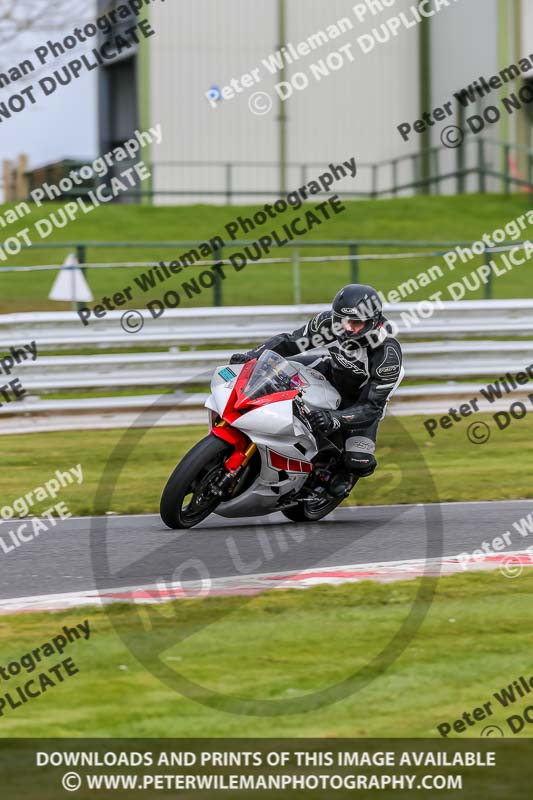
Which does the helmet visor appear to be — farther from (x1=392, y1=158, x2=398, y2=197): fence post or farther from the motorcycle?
(x1=392, y1=158, x2=398, y2=197): fence post

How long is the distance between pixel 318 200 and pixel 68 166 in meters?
5.71

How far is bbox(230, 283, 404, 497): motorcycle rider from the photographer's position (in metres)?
8.84

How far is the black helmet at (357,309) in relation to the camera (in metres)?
8.80

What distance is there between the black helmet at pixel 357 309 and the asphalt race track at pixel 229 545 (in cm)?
131

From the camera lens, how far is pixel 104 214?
28797 mm

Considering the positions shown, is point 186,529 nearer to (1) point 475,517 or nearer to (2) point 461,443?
(1) point 475,517

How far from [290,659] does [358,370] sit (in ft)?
10.9

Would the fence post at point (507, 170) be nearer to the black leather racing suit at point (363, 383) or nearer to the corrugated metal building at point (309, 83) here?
the corrugated metal building at point (309, 83)

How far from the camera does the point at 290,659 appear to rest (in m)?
6.07

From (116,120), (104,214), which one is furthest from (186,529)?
(116,120)

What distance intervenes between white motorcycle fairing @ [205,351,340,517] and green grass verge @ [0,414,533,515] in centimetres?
141
